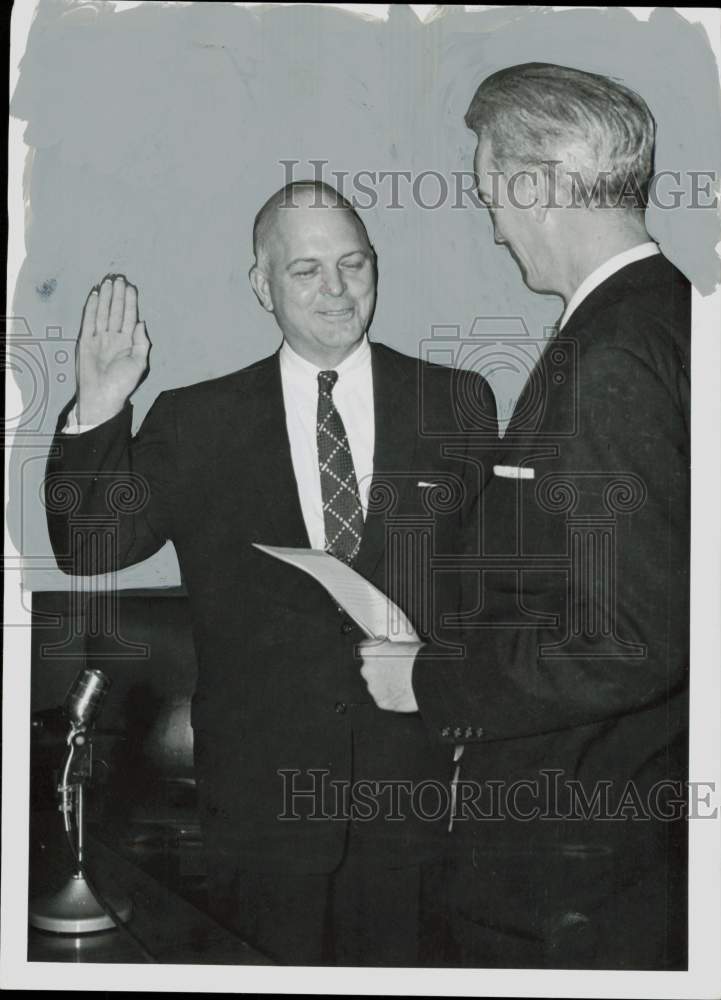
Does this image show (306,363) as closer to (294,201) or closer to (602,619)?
(294,201)

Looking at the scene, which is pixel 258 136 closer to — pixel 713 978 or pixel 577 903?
pixel 577 903

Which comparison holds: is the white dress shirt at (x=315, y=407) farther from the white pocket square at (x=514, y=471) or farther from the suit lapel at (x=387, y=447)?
the white pocket square at (x=514, y=471)

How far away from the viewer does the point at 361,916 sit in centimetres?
275

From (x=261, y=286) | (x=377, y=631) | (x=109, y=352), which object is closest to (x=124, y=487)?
(x=109, y=352)

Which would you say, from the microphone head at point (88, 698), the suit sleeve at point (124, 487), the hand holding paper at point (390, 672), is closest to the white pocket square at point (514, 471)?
the hand holding paper at point (390, 672)

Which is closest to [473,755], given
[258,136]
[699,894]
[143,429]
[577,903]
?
[577,903]

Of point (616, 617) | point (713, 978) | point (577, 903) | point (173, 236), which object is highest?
point (173, 236)

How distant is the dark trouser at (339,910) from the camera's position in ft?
9.03

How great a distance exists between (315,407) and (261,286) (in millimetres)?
310

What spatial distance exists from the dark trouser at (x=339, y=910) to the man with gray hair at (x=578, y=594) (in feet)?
0.27

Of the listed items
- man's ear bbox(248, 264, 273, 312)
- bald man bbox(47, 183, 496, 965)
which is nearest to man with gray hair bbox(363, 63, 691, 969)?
bald man bbox(47, 183, 496, 965)

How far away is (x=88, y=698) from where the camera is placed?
2783 mm

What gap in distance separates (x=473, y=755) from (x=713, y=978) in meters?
0.78

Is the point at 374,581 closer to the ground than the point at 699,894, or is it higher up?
higher up
